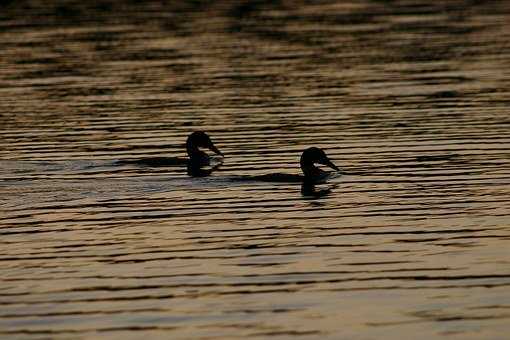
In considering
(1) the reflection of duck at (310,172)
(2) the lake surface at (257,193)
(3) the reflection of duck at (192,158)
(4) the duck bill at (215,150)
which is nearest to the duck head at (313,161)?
(1) the reflection of duck at (310,172)

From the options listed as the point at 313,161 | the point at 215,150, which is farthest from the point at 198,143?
the point at 313,161

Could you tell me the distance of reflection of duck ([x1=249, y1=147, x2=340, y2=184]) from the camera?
27.3 metres

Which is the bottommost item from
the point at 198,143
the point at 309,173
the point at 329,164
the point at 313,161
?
the point at 309,173

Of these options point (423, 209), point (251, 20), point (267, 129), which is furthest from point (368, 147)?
point (251, 20)

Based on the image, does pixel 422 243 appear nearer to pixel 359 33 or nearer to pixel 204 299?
pixel 204 299

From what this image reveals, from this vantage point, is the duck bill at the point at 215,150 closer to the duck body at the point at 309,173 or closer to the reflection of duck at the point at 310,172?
the duck body at the point at 309,173

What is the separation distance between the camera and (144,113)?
38.3 metres

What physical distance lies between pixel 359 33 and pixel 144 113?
21.6 m

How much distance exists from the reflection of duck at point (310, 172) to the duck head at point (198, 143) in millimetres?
3076

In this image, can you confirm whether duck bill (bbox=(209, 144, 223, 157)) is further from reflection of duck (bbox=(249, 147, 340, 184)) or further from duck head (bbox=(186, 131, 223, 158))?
reflection of duck (bbox=(249, 147, 340, 184))

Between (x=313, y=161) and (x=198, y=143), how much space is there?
12.5ft

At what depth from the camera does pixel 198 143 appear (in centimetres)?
3117

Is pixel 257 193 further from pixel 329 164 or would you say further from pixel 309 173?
pixel 329 164

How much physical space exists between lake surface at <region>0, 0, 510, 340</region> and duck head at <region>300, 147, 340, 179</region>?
607mm
